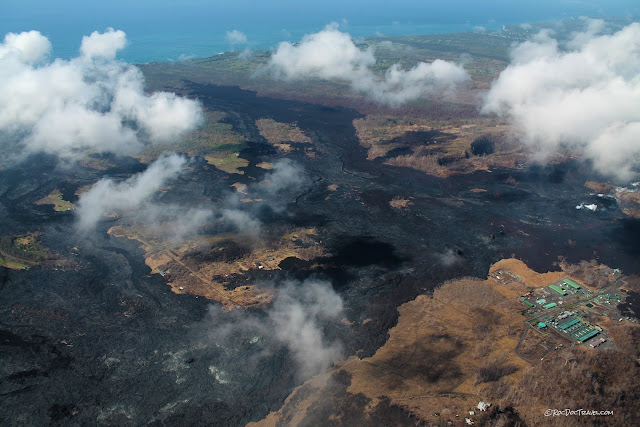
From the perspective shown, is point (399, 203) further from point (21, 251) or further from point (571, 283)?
point (21, 251)

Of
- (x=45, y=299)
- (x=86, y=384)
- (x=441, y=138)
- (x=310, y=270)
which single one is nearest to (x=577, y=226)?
(x=310, y=270)

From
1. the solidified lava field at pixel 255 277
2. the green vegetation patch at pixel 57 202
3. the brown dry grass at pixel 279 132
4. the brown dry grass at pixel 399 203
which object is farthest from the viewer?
the brown dry grass at pixel 279 132

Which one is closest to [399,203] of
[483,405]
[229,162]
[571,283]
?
[571,283]

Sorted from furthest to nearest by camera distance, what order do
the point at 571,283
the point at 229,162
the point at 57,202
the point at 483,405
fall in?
the point at 229,162 < the point at 57,202 < the point at 571,283 < the point at 483,405

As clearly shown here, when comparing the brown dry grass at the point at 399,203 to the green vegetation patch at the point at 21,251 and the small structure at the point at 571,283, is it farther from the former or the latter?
the green vegetation patch at the point at 21,251

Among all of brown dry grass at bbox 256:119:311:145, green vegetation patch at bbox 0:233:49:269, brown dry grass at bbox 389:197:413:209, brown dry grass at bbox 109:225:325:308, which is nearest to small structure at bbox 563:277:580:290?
brown dry grass at bbox 389:197:413:209

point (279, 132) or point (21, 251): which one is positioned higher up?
point (279, 132)

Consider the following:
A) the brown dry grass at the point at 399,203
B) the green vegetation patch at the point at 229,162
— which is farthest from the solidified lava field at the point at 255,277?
the green vegetation patch at the point at 229,162

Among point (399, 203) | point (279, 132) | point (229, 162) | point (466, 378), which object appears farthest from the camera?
point (279, 132)

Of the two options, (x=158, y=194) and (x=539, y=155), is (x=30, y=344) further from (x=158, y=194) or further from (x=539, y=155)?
(x=539, y=155)
